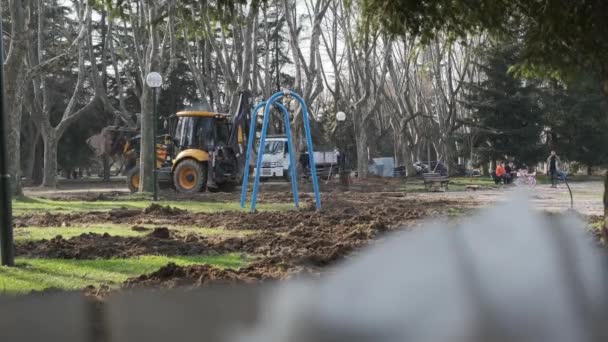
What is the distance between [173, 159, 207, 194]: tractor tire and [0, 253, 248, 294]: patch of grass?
13644mm

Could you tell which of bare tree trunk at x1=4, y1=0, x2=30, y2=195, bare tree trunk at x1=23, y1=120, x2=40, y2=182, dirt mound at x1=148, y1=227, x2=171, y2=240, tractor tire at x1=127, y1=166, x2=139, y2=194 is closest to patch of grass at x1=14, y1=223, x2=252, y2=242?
dirt mound at x1=148, y1=227, x2=171, y2=240

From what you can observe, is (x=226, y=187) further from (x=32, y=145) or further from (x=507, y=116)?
(x=32, y=145)

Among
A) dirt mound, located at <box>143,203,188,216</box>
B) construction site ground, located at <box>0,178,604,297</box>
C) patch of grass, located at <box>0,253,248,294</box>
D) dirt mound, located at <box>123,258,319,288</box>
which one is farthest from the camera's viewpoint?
dirt mound, located at <box>143,203,188,216</box>

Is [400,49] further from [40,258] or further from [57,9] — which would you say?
[40,258]

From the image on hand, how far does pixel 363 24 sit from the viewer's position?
756cm

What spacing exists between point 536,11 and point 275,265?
4085mm

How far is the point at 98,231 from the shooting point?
10.4 metres

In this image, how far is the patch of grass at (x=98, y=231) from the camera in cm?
973

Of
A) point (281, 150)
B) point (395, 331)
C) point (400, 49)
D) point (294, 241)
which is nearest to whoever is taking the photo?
point (395, 331)

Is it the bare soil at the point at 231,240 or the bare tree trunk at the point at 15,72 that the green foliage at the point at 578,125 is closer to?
the bare soil at the point at 231,240

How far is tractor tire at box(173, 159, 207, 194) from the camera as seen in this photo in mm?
21203

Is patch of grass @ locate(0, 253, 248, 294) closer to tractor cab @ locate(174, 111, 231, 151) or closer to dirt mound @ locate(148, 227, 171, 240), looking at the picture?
dirt mound @ locate(148, 227, 171, 240)

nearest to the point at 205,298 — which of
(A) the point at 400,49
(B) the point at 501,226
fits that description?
(B) the point at 501,226

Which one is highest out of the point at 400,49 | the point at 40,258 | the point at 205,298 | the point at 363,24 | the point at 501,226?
the point at 400,49
